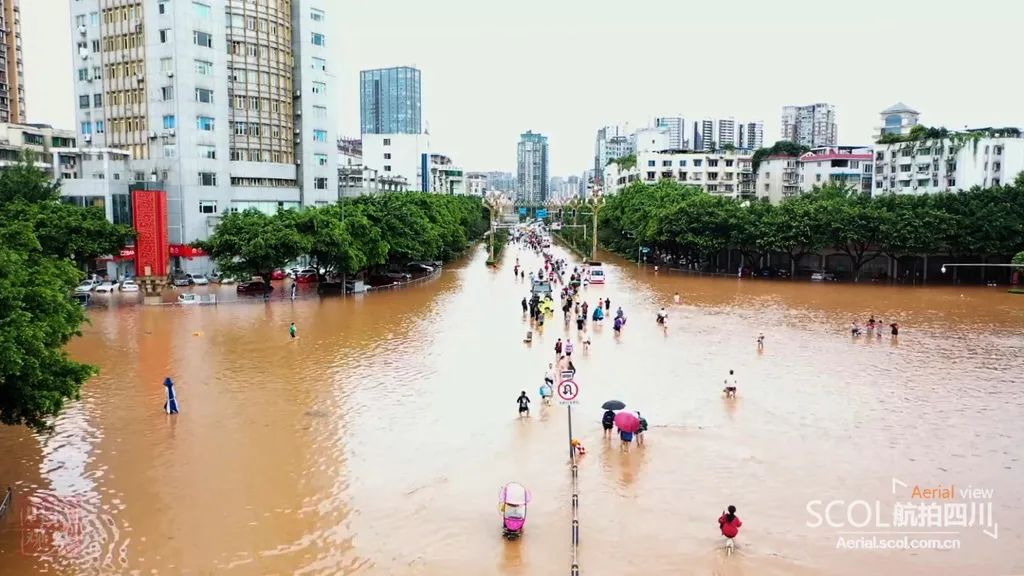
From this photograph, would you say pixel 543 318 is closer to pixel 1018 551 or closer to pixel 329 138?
pixel 1018 551

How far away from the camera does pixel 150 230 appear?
58.1m

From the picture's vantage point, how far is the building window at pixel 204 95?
60.8 metres

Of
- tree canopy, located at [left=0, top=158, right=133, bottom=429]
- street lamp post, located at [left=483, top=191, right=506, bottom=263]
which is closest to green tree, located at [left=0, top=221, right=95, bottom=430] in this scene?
tree canopy, located at [left=0, top=158, right=133, bottom=429]

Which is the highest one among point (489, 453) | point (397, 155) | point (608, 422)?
point (397, 155)

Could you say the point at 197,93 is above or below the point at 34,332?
above

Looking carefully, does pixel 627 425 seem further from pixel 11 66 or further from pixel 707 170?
pixel 11 66

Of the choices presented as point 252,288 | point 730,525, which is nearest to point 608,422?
point 730,525

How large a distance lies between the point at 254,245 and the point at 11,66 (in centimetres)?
8160

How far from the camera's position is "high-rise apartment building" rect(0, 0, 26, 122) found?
97.9m

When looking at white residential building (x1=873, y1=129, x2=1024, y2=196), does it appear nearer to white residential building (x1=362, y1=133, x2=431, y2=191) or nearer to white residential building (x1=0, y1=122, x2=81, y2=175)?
white residential building (x1=0, y1=122, x2=81, y2=175)

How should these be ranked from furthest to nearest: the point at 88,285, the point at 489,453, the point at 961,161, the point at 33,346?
the point at 961,161, the point at 88,285, the point at 489,453, the point at 33,346

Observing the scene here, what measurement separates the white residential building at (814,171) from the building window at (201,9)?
70.5 meters

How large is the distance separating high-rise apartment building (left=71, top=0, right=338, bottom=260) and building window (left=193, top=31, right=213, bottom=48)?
0.08 meters

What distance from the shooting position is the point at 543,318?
135 feet
